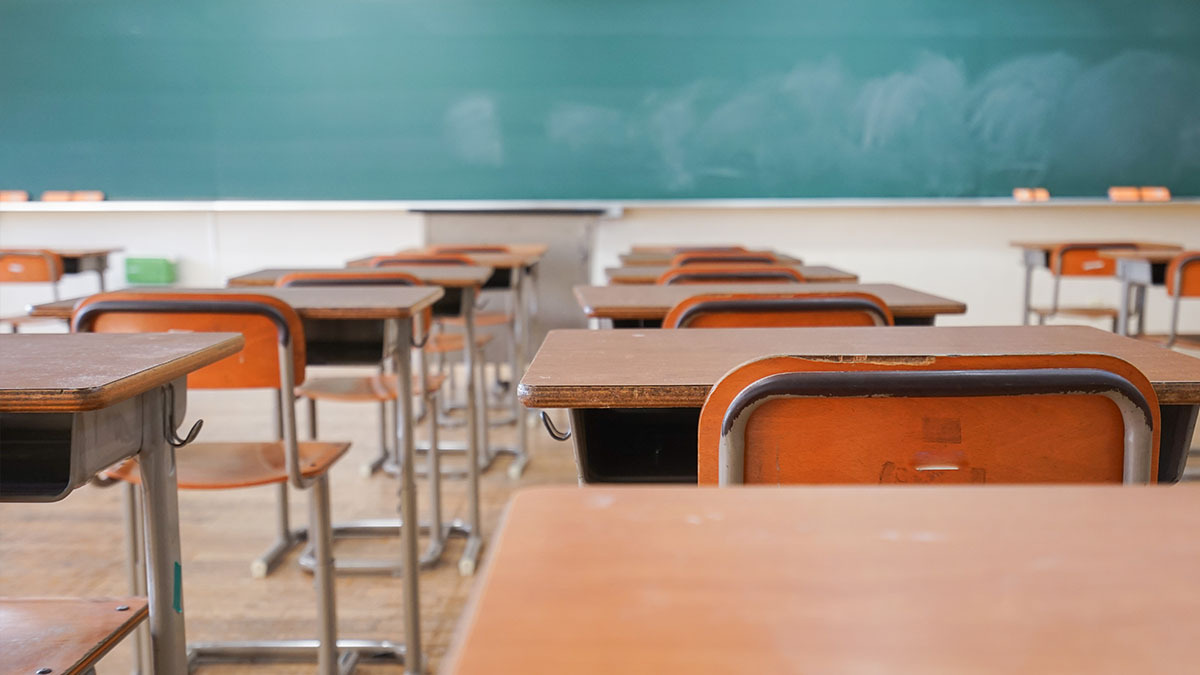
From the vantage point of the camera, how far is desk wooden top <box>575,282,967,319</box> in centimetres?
201

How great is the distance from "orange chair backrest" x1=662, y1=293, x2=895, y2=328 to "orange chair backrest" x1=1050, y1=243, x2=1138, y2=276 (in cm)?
346

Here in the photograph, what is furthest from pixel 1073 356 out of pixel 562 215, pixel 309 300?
pixel 562 215

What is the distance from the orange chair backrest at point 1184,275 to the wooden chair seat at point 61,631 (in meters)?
3.66

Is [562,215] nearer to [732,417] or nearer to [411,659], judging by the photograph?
[411,659]

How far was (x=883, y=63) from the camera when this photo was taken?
588 centimetres

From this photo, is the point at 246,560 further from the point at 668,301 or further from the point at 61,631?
the point at 61,631

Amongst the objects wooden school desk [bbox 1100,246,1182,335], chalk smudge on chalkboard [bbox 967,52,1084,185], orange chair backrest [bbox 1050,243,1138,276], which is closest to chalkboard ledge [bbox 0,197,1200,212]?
chalk smudge on chalkboard [bbox 967,52,1084,185]

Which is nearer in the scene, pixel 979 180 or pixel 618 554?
pixel 618 554

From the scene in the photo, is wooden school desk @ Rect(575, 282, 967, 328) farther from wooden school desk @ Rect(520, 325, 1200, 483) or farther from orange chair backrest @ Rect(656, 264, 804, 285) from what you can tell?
wooden school desk @ Rect(520, 325, 1200, 483)

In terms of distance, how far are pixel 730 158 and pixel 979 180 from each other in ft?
5.01


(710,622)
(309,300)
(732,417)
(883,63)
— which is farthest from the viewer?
(883,63)

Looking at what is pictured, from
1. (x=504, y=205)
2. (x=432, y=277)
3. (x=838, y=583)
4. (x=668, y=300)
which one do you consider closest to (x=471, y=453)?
(x=432, y=277)

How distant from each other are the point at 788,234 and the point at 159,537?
5328mm

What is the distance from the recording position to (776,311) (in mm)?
1795
